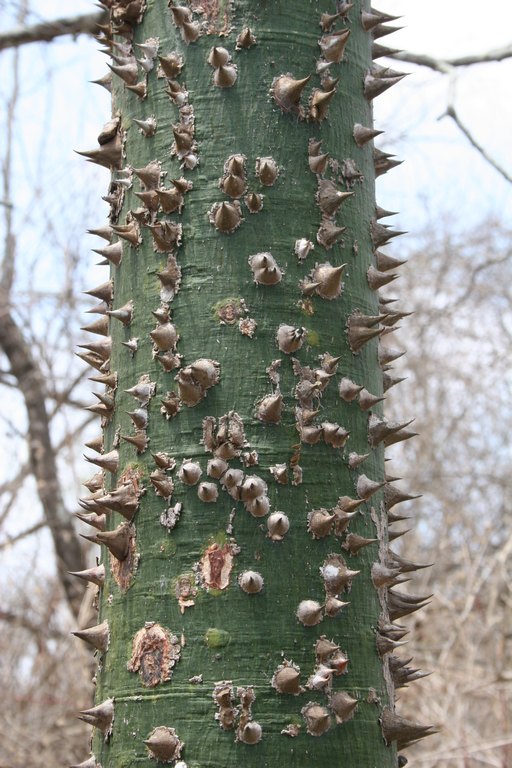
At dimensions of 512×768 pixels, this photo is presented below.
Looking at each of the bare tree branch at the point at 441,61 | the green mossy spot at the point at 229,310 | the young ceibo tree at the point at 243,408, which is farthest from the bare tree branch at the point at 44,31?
the green mossy spot at the point at 229,310

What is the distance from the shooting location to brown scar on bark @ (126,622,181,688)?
1491 mm

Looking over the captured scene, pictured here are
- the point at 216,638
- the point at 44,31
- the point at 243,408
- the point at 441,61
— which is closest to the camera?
the point at 216,638

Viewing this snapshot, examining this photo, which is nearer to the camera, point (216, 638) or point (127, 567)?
point (216, 638)

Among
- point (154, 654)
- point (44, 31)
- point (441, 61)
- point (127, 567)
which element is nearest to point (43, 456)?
point (44, 31)

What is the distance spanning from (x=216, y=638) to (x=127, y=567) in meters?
0.23

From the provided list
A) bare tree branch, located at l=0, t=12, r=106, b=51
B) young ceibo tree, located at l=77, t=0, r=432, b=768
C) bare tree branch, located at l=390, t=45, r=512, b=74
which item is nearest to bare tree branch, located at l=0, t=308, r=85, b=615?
bare tree branch, located at l=0, t=12, r=106, b=51

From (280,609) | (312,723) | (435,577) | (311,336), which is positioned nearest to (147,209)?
(311,336)

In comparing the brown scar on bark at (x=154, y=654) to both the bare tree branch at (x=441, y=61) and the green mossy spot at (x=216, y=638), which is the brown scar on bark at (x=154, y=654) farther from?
the bare tree branch at (x=441, y=61)

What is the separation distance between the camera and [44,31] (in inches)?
185

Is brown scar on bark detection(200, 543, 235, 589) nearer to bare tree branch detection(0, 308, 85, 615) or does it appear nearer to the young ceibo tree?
the young ceibo tree

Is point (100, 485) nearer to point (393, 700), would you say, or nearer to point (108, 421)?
point (108, 421)

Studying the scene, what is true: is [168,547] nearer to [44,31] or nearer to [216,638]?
[216,638]

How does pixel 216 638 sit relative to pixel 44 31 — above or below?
below

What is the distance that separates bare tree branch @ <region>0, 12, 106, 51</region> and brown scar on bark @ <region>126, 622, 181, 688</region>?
12.2ft
